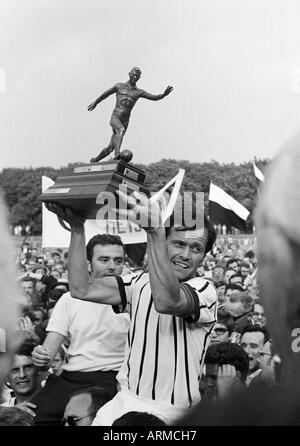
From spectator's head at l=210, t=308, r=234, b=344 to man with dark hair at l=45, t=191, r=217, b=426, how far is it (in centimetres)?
186

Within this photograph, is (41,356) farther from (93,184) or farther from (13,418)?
(93,184)

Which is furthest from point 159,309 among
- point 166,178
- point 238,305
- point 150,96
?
point 166,178

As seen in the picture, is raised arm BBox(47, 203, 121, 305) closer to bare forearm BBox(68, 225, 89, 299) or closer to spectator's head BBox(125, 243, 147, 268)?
bare forearm BBox(68, 225, 89, 299)

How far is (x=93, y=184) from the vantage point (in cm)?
279

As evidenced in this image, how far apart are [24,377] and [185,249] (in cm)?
167

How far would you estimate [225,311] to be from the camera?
19.2 feet

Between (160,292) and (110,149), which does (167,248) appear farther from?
(110,149)

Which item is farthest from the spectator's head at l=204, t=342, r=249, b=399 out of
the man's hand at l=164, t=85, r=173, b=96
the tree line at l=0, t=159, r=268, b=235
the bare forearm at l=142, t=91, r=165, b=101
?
the tree line at l=0, t=159, r=268, b=235

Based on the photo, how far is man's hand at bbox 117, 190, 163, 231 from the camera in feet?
8.70

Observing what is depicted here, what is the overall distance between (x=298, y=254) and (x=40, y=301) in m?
7.78

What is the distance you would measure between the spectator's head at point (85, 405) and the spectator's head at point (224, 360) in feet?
2.03

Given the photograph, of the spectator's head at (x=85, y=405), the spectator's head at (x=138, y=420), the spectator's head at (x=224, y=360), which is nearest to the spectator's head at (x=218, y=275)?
the spectator's head at (x=224, y=360)
